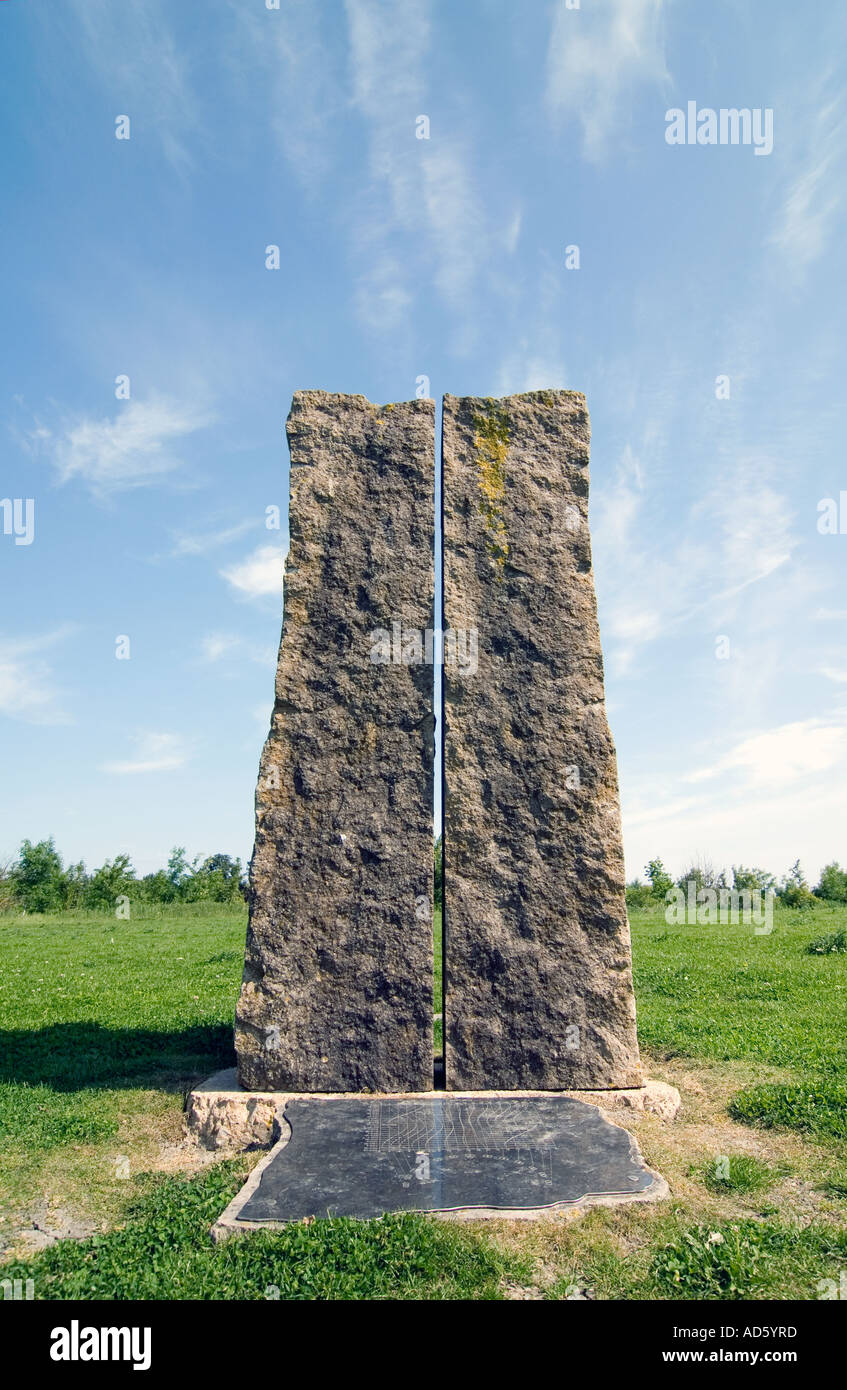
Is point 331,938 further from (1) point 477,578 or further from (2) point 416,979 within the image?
(1) point 477,578

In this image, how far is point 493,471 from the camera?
657 cm

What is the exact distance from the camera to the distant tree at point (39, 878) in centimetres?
3231

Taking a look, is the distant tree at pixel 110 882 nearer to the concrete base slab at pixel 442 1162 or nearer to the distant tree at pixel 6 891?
the distant tree at pixel 6 891

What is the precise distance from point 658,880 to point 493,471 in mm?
20883

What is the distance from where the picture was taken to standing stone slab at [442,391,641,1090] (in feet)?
19.1

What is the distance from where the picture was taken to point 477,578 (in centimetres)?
640

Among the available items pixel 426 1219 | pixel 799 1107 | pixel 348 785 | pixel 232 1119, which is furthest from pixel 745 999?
pixel 426 1219

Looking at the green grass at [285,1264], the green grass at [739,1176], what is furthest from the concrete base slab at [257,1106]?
the green grass at [285,1264]

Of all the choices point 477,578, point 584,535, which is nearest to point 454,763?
point 477,578

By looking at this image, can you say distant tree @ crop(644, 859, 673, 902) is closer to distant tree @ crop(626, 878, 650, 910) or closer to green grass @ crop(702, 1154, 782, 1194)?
distant tree @ crop(626, 878, 650, 910)

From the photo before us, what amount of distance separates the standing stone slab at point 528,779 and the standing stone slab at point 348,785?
0.23m

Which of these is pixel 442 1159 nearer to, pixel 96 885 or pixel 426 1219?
pixel 426 1219

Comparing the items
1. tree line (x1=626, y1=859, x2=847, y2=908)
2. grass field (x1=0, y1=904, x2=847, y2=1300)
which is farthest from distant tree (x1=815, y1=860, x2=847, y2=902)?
grass field (x1=0, y1=904, x2=847, y2=1300)

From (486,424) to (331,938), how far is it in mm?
3869
